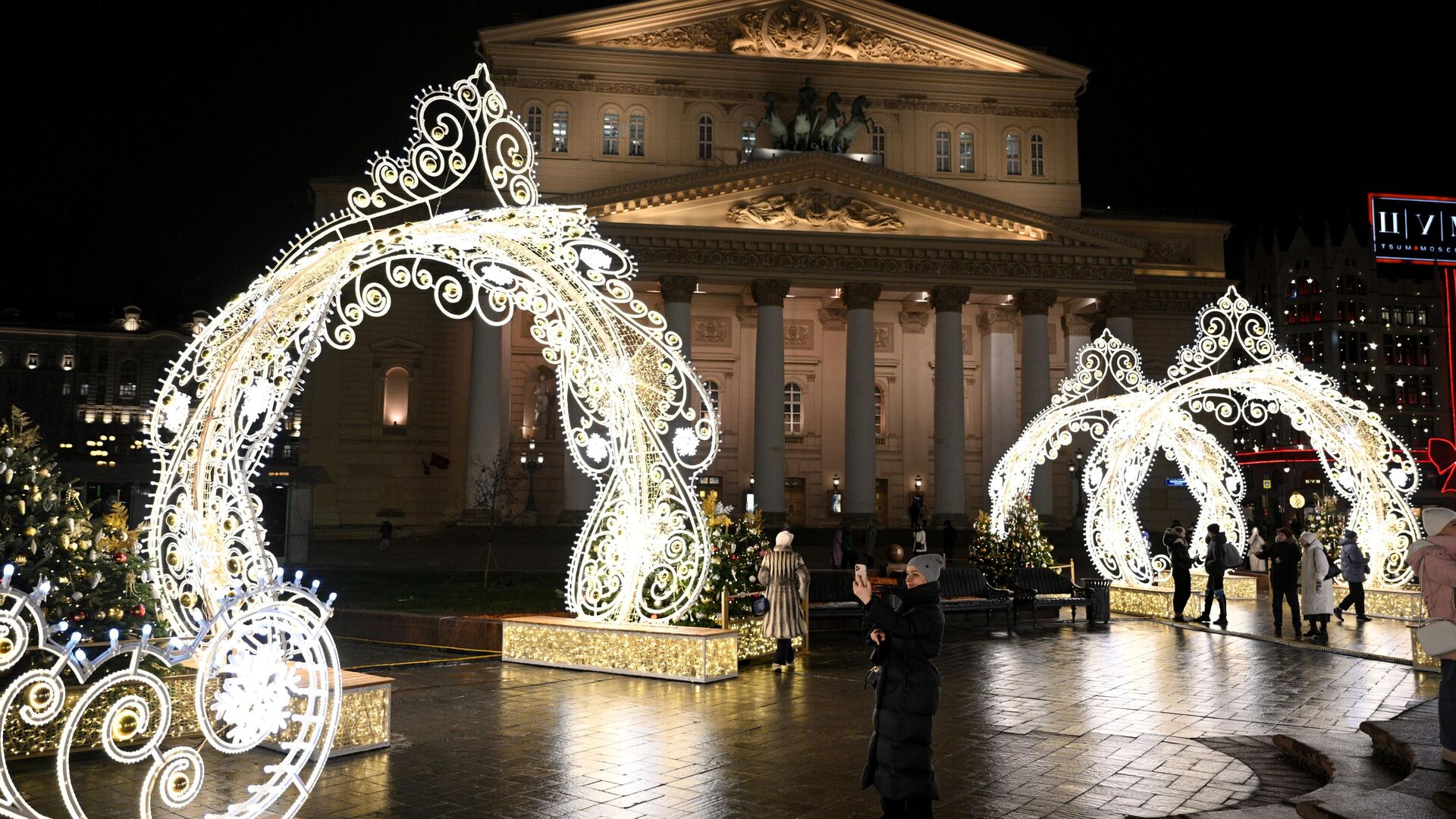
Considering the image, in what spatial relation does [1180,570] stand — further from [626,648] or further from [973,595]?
[626,648]

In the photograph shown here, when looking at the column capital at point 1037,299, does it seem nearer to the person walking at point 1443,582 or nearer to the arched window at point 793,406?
the arched window at point 793,406

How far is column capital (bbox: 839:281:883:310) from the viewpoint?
1647 inches

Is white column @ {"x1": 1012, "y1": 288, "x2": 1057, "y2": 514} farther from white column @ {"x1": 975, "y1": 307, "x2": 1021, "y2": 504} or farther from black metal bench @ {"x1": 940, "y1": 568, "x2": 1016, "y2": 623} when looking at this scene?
black metal bench @ {"x1": 940, "y1": 568, "x2": 1016, "y2": 623}

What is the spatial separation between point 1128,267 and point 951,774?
38719 millimetres

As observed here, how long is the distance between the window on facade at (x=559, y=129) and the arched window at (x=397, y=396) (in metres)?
11.0

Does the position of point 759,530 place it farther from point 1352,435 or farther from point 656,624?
point 1352,435

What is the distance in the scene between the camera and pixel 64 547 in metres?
8.06

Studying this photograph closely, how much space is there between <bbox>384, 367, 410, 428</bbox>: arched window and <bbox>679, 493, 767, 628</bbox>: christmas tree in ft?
113

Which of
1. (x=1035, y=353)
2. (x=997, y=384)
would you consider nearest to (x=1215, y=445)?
(x=1035, y=353)

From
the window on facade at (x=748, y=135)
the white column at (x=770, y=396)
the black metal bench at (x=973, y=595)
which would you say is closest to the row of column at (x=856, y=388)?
the white column at (x=770, y=396)

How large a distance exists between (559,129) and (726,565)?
1395 inches

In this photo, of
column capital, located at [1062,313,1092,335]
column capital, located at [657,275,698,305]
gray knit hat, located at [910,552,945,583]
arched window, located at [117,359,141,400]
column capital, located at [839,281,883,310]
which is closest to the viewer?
gray knit hat, located at [910,552,945,583]

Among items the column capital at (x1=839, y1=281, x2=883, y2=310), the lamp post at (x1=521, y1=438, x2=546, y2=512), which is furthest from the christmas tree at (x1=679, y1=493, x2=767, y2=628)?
the column capital at (x1=839, y1=281, x2=883, y2=310)

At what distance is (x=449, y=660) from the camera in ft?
44.5
